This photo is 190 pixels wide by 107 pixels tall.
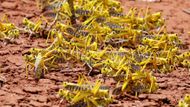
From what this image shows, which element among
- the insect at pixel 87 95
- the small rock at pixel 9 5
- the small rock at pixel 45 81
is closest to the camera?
the insect at pixel 87 95

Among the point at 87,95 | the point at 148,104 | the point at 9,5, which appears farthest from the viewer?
the point at 9,5

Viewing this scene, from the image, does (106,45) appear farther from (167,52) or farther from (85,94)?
(85,94)

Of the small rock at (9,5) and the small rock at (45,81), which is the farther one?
the small rock at (9,5)

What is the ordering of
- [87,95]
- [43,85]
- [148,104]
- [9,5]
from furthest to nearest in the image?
1. [9,5]
2. [43,85]
3. [148,104]
4. [87,95]

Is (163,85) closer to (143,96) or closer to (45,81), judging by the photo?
(143,96)

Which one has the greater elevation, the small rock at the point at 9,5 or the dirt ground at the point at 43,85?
the small rock at the point at 9,5

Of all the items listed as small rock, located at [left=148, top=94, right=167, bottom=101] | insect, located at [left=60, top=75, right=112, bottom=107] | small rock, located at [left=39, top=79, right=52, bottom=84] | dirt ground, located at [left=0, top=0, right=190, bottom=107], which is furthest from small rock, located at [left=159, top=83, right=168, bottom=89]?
small rock, located at [left=39, top=79, right=52, bottom=84]

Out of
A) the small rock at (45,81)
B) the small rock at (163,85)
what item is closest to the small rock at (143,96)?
the small rock at (163,85)

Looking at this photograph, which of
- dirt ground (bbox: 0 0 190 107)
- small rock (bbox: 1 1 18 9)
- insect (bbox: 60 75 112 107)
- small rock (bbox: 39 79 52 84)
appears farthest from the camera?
small rock (bbox: 1 1 18 9)

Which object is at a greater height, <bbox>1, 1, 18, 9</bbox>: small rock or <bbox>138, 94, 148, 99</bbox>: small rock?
<bbox>1, 1, 18, 9</bbox>: small rock

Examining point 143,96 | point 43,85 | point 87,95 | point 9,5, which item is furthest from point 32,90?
point 9,5

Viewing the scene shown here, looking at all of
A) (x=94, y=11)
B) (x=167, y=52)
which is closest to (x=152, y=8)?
(x=94, y=11)

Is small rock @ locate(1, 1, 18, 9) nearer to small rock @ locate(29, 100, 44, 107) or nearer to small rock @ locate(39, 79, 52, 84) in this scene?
small rock @ locate(39, 79, 52, 84)

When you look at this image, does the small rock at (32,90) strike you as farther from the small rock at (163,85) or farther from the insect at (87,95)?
the small rock at (163,85)
